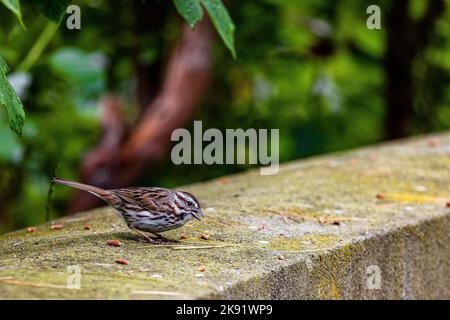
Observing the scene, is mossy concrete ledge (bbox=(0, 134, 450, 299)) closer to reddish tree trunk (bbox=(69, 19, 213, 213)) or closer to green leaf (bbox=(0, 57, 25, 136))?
green leaf (bbox=(0, 57, 25, 136))

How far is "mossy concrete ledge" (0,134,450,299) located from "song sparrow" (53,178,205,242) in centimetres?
7

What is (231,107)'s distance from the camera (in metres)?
7.10

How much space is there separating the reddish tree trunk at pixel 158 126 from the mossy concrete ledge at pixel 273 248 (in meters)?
1.05

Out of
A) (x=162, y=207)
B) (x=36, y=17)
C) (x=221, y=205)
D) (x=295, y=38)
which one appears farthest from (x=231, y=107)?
(x=162, y=207)

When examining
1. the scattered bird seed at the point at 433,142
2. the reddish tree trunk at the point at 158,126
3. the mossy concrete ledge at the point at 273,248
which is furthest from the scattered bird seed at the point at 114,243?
the scattered bird seed at the point at 433,142

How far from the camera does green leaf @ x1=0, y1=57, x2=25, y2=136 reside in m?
2.53

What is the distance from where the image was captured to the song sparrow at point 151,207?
3.13 meters

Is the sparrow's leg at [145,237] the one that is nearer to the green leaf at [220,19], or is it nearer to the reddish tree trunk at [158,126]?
the green leaf at [220,19]

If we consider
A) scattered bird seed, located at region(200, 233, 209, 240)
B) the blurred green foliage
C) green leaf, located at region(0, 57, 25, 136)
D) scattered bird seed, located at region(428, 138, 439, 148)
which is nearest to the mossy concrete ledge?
scattered bird seed, located at region(200, 233, 209, 240)

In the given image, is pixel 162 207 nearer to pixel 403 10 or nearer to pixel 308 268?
pixel 308 268

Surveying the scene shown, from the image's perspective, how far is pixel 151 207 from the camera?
123 inches

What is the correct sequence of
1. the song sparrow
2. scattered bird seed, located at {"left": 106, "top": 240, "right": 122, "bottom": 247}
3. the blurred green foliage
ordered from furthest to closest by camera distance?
the blurred green foliage < the song sparrow < scattered bird seed, located at {"left": 106, "top": 240, "right": 122, "bottom": 247}
